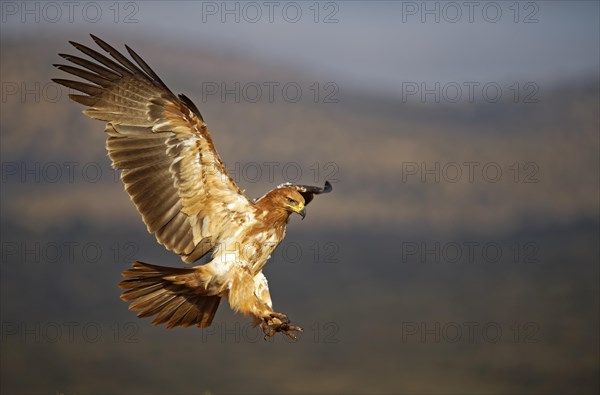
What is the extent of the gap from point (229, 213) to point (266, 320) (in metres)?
1.05

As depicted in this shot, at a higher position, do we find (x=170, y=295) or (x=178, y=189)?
(x=178, y=189)

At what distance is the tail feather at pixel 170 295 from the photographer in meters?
5.29

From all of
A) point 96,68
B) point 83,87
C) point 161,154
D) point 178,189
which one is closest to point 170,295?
point 178,189

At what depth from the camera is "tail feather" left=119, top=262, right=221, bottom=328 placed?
5.29 m

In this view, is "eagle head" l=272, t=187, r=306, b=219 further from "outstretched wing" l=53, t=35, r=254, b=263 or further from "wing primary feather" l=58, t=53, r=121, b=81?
"wing primary feather" l=58, t=53, r=121, b=81

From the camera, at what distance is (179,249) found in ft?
19.1

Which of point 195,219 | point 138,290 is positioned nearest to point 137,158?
point 195,219

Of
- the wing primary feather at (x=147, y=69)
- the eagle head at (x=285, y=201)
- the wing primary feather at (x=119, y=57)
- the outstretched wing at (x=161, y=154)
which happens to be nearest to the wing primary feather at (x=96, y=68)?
the outstretched wing at (x=161, y=154)

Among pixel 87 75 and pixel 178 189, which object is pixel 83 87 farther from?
pixel 178 189

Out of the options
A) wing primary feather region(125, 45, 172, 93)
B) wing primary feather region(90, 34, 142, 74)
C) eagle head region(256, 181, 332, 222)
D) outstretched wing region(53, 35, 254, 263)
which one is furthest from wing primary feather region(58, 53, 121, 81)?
eagle head region(256, 181, 332, 222)

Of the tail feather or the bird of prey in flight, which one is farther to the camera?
the bird of prey in flight

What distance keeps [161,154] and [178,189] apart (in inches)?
14.0

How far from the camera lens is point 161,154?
19.1 ft

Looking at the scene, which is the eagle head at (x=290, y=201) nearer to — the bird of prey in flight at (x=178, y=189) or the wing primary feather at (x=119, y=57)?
the bird of prey in flight at (x=178, y=189)
